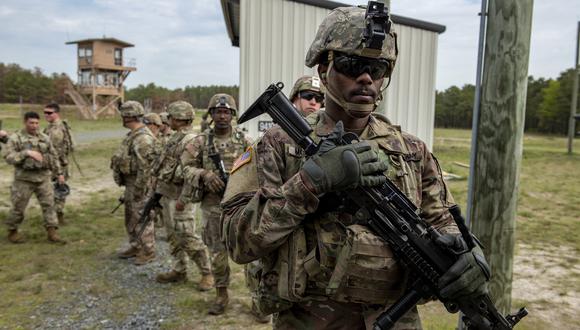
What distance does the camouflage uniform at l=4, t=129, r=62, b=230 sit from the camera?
274 inches

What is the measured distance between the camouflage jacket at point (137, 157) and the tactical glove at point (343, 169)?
522cm

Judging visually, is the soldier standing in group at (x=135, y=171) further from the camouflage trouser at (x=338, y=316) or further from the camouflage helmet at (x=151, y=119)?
the camouflage trouser at (x=338, y=316)

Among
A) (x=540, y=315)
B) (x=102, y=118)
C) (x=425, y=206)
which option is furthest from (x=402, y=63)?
(x=102, y=118)

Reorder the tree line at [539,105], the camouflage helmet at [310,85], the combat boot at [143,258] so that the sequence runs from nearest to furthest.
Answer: the camouflage helmet at [310,85] < the combat boot at [143,258] < the tree line at [539,105]

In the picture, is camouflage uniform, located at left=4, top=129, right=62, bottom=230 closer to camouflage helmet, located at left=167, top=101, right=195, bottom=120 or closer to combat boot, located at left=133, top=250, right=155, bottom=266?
combat boot, located at left=133, top=250, right=155, bottom=266

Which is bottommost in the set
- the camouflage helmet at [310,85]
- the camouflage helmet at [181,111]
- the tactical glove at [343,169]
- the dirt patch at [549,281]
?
the dirt patch at [549,281]

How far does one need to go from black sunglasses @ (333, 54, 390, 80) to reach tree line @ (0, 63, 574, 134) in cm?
3273

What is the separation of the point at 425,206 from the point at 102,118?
4258 centimetres

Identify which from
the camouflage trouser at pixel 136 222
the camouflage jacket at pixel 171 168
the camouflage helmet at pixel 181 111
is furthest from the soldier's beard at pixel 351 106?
the camouflage trouser at pixel 136 222

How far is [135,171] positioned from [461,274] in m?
5.70

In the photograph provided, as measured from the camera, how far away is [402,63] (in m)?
9.55

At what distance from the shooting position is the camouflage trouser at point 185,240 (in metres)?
5.39

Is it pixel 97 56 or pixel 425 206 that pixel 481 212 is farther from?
pixel 97 56

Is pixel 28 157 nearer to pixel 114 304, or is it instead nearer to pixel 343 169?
pixel 114 304
